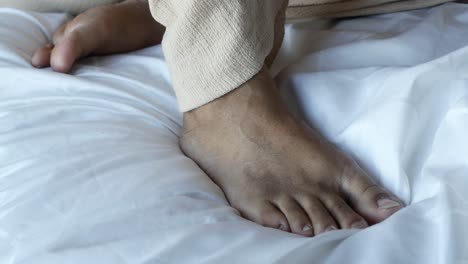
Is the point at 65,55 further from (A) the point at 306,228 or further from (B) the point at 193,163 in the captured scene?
(A) the point at 306,228

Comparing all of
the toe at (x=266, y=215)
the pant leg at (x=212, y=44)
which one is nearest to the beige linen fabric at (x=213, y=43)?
the pant leg at (x=212, y=44)

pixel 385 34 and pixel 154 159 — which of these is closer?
pixel 154 159

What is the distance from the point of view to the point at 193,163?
0.73 meters

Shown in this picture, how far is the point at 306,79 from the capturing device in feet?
2.59

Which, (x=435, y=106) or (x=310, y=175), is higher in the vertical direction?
(x=435, y=106)

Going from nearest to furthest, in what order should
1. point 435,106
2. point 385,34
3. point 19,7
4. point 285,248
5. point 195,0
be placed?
point 285,248, point 435,106, point 195,0, point 385,34, point 19,7

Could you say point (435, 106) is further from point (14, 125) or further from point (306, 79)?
point (14, 125)

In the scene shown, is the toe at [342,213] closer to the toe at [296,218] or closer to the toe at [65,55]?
the toe at [296,218]

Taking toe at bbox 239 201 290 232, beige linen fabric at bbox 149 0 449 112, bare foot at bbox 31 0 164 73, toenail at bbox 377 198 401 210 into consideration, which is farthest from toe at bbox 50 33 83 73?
toenail at bbox 377 198 401 210

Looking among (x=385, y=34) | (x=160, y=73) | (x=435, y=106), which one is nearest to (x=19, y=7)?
(x=160, y=73)

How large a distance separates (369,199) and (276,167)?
118mm

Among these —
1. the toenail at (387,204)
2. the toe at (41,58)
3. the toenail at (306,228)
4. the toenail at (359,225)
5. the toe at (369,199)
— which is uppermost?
the toenail at (387,204)

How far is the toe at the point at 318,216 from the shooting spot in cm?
65

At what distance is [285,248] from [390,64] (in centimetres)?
36
